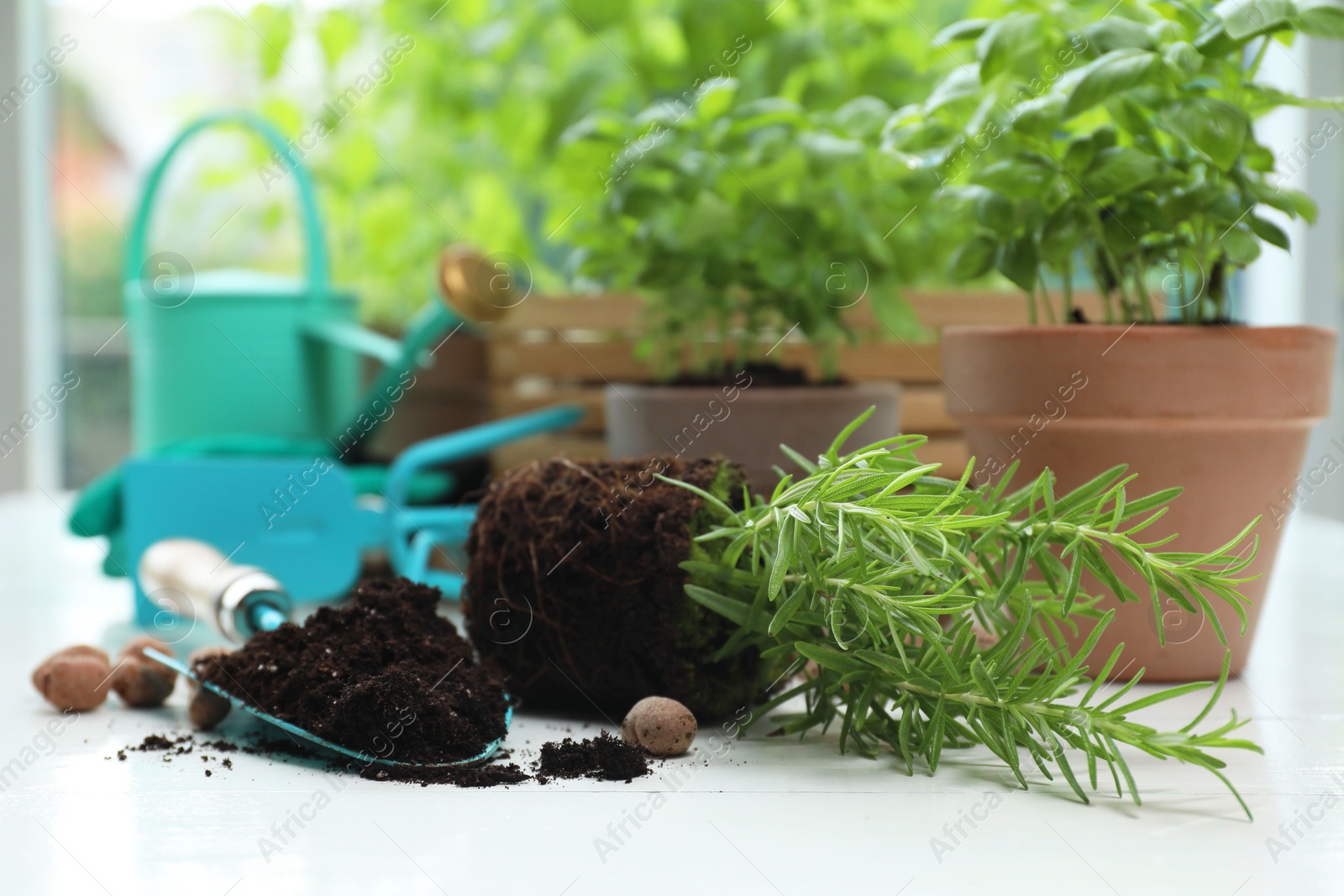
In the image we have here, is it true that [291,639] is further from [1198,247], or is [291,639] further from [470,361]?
[470,361]

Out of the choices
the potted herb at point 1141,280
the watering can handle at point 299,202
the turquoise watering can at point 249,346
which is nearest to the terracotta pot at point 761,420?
the potted herb at point 1141,280

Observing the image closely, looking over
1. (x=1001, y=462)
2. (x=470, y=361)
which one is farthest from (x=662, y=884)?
(x=470, y=361)

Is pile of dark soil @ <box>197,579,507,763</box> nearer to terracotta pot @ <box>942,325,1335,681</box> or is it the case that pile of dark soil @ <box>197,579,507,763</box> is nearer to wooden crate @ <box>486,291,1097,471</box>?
terracotta pot @ <box>942,325,1335,681</box>

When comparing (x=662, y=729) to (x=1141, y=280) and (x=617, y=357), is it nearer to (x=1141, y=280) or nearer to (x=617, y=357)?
(x=1141, y=280)

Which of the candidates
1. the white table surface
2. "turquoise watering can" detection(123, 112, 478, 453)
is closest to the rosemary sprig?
the white table surface

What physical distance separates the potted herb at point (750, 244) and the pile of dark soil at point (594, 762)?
322 millimetres

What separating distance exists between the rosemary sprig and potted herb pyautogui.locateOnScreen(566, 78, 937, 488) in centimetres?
26

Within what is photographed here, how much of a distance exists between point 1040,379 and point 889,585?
225 millimetres

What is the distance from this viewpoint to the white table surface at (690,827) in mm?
425

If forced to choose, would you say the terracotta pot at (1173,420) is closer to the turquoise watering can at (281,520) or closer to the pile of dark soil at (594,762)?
the pile of dark soil at (594,762)

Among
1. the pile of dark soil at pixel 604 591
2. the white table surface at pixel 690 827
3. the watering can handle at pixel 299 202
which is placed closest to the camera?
the white table surface at pixel 690 827

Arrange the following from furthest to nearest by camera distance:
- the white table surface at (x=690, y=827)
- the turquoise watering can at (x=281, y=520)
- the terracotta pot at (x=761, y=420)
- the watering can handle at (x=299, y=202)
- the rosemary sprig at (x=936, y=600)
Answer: the watering can handle at (x=299, y=202)
the turquoise watering can at (x=281, y=520)
the terracotta pot at (x=761, y=420)
the rosemary sprig at (x=936, y=600)
the white table surface at (x=690, y=827)

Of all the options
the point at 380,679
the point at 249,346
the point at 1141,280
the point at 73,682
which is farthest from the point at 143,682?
the point at 1141,280

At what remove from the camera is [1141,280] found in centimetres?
75
